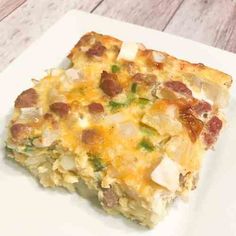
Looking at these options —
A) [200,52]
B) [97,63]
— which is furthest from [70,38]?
[200,52]

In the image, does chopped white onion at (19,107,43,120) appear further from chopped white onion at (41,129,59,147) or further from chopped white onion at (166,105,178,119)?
chopped white onion at (166,105,178,119)

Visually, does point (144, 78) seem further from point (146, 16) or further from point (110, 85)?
point (146, 16)

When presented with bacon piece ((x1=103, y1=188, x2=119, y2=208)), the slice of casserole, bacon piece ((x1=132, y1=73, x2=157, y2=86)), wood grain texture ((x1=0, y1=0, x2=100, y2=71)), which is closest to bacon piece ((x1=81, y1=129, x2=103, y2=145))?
the slice of casserole

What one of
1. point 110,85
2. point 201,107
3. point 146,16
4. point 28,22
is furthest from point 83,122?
point 146,16

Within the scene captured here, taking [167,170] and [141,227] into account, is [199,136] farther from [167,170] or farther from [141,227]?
[141,227]

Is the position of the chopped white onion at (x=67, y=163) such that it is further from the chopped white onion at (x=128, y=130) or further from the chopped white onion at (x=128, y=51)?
the chopped white onion at (x=128, y=51)
